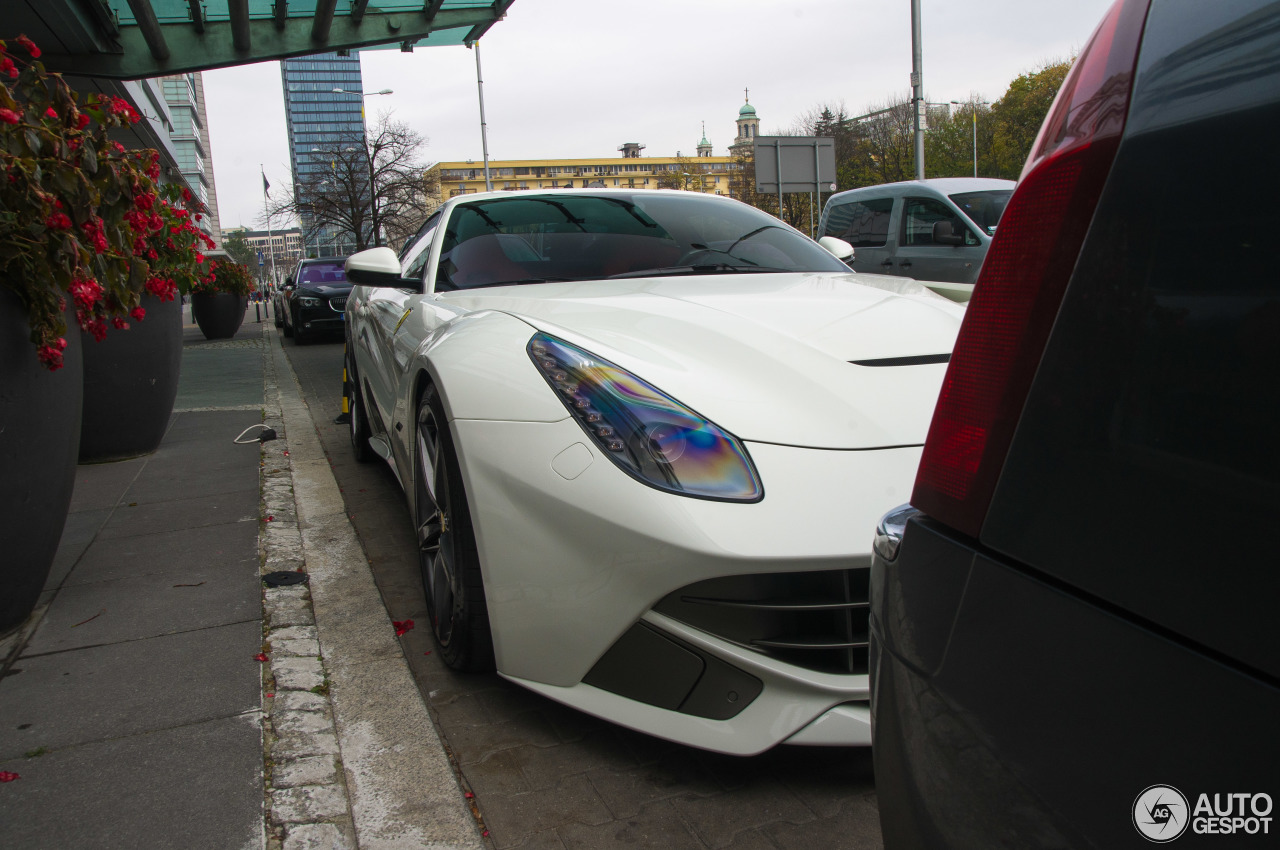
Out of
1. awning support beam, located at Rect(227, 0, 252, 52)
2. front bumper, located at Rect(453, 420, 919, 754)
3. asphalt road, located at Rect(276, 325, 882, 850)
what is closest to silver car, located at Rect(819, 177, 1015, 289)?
awning support beam, located at Rect(227, 0, 252, 52)

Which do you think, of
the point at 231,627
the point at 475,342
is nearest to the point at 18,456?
the point at 231,627

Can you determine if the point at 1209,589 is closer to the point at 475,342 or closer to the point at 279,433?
the point at 475,342

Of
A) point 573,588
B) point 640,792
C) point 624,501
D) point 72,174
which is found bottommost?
point 640,792

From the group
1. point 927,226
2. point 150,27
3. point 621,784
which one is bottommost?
point 621,784

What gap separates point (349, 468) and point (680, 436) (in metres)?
4.05

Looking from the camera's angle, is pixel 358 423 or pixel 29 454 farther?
pixel 358 423

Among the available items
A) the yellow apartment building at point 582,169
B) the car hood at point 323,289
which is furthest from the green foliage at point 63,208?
the yellow apartment building at point 582,169

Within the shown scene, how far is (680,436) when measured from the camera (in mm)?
2006

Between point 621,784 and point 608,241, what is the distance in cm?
210

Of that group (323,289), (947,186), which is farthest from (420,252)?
(323,289)

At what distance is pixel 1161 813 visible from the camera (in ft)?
2.38

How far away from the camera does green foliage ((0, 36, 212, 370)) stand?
279 cm

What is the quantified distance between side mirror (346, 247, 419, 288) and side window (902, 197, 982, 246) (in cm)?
787

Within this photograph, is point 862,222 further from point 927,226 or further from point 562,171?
point 562,171
